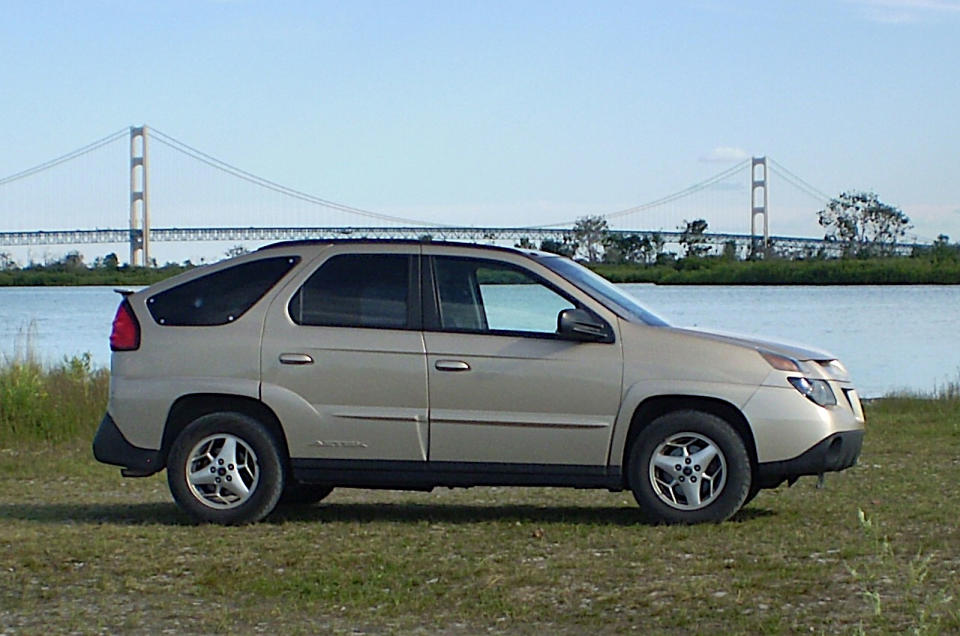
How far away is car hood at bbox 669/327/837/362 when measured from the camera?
899 cm

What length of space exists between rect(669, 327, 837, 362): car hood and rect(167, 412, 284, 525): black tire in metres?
2.49

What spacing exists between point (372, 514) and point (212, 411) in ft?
4.36

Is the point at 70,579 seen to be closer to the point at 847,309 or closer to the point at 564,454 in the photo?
the point at 564,454

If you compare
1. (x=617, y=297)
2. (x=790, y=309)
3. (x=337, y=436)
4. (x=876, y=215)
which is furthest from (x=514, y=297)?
(x=876, y=215)

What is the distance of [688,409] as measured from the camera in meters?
8.95

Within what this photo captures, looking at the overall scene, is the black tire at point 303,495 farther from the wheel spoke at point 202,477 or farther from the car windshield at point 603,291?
the car windshield at point 603,291

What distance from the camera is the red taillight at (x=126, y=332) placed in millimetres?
9195

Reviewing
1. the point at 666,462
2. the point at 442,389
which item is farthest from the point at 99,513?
the point at 666,462

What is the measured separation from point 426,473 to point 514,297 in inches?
45.5

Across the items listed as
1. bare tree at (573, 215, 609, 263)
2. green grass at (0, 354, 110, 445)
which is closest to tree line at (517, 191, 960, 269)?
bare tree at (573, 215, 609, 263)

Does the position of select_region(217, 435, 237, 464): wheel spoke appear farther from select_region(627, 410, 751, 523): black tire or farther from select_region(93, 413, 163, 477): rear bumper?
select_region(627, 410, 751, 523): black tire

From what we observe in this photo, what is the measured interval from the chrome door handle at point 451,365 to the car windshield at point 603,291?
2.73ft

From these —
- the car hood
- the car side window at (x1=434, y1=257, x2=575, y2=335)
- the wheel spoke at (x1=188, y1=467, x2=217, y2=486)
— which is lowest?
the wheel spoke at (x1=188, y1=467, x2=217, y2=486)

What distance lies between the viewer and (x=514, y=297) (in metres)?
9.16
